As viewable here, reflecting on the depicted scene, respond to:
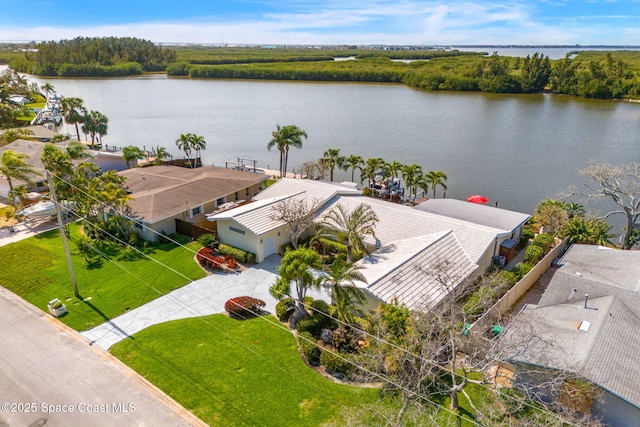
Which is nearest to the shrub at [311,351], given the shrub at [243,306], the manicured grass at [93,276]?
the shrub at [243,306]

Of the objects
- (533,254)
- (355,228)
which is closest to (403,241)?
(355,228)

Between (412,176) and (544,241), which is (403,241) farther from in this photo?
(412,176)

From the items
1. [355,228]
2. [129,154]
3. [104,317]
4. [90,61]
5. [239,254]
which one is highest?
[90,61]

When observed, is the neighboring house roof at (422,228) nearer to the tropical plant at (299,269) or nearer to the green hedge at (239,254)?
the green hedge at (239,254)

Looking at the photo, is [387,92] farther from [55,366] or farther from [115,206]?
[55,366]

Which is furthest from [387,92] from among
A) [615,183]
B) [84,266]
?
[84,266]

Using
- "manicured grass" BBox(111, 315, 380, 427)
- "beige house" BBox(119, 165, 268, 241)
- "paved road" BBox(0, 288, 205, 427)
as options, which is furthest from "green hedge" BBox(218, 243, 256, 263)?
"paved road" BBox(0, 288, 205, 427)

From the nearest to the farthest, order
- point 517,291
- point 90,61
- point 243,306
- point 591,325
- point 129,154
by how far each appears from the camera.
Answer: point 591,325, point 243,306, point 517,291, point 129,154, point 90,61

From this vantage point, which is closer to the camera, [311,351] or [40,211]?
[311,351]
